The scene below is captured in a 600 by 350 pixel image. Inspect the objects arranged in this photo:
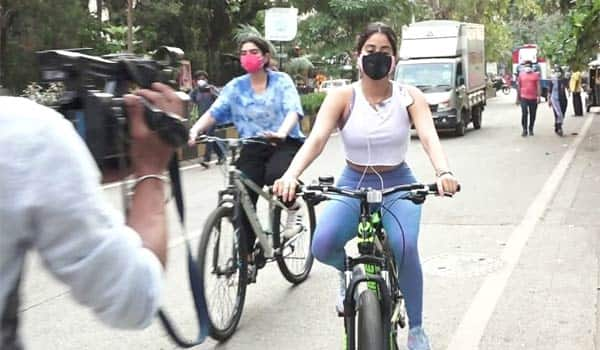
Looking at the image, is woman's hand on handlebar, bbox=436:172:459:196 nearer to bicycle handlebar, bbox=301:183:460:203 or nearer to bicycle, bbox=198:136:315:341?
bicycle handlebar, bbox=301:183:460:203

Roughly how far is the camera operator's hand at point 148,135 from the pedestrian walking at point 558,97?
62.5ft

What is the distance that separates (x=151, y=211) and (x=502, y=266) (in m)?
5.57

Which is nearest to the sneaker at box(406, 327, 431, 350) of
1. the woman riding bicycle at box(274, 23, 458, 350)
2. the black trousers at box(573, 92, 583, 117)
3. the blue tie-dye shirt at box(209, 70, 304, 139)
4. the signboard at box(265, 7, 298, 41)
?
the woman riding bicycle at box(274, 23, 458, 350)

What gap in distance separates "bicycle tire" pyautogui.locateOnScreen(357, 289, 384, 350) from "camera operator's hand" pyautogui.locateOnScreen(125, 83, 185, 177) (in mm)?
1904

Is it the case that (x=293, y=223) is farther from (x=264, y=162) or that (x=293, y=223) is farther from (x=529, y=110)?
(x=529, y=110)

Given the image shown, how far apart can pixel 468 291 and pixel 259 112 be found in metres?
2.02

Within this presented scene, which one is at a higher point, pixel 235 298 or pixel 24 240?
pixel 24 240

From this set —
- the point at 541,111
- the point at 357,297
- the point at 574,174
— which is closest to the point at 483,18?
the point at 541,111

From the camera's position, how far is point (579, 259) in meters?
6.88

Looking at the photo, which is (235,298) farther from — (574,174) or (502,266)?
(574,174)

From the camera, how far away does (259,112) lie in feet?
18.6

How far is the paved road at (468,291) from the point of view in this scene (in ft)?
16.5

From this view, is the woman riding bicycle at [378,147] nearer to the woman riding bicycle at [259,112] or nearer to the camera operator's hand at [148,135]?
the woman riding bicycle at [259,112]

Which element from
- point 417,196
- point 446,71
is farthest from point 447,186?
point 446,71
